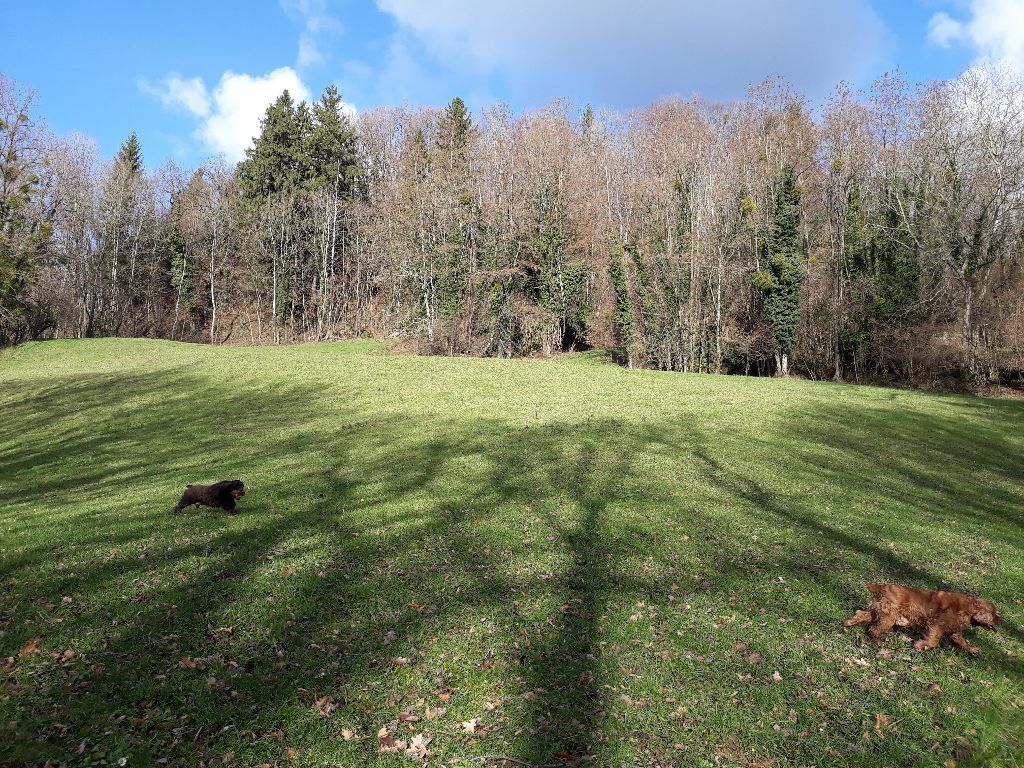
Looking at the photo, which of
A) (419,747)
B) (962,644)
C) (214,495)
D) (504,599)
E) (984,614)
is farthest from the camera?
(214,495)

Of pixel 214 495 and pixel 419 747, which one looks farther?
pixel 214 495

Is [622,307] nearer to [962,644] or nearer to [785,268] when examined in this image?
[785,268]

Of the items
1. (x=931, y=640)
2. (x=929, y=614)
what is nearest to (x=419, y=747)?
(x=931, y=640)

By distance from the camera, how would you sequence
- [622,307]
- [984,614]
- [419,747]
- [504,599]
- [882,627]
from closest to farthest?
[419,747] < [984,614] < [882,627] < [504,599] < [622,307]

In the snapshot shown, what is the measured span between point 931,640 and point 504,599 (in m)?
5.04

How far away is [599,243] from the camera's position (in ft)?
180

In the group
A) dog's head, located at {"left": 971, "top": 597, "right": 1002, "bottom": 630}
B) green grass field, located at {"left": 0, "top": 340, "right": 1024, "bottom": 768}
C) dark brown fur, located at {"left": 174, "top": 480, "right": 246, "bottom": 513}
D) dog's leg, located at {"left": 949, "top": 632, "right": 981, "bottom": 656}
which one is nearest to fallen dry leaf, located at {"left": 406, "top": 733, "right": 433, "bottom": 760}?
green grass field, located at {"left": 0, "top": 340, "right": 1024, "bottom": 768}

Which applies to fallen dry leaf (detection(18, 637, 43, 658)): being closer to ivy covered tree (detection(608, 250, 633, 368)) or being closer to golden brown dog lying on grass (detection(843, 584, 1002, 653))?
golden brown dog lying on grass (detection(843, 584, 1002, 653))

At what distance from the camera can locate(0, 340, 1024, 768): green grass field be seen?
5.40m

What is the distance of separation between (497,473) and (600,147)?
60904mm

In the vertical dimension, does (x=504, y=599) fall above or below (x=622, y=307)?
below

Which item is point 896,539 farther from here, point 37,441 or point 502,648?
point 37,441

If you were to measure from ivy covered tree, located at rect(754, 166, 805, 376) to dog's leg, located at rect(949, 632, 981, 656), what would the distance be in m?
37.4

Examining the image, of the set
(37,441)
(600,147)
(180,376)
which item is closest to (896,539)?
(37,441)
